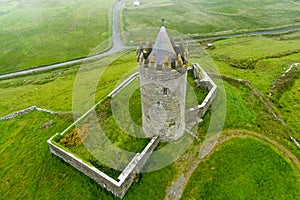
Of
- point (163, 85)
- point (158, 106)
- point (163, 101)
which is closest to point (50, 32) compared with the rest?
point (158, 106)

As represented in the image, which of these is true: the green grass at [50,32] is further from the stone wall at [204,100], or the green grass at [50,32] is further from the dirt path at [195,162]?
the dirt path at [195,162]

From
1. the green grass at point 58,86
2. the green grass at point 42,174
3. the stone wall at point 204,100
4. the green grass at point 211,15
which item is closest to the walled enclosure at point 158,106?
the stone wall at point 204,100

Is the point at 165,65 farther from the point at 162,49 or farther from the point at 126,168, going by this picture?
the point at 126,168

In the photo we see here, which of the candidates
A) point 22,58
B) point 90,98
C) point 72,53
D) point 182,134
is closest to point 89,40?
point 72,53

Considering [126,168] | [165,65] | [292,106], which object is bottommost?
[292,106]

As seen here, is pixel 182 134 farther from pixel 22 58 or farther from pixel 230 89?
pixel 22 58

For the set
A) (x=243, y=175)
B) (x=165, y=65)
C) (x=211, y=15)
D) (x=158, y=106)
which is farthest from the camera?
(x=211, y=15)
